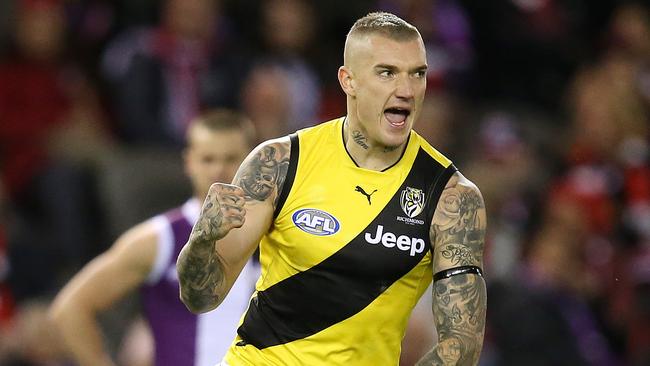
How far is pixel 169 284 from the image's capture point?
6.93 m

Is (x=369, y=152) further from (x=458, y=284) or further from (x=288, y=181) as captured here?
(x=458, y=284)

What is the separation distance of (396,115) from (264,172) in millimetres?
547

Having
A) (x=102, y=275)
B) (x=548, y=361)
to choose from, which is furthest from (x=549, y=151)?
(x=102, y=275)

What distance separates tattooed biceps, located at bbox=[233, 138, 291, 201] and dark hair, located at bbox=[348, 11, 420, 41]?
0.54m

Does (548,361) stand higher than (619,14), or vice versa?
(619,14)

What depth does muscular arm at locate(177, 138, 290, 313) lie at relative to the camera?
5.03m

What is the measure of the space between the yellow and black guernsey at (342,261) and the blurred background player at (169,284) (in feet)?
5.05

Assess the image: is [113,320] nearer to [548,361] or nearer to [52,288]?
[52,288]

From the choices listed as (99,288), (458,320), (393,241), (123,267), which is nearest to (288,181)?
(393,241)

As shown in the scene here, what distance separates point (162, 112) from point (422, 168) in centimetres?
533

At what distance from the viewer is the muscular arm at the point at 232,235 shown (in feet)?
16.5

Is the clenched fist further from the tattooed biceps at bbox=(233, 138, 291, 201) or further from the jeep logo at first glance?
the jeep logo

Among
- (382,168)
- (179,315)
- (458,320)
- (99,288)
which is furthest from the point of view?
(99,288)

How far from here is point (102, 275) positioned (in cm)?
713
